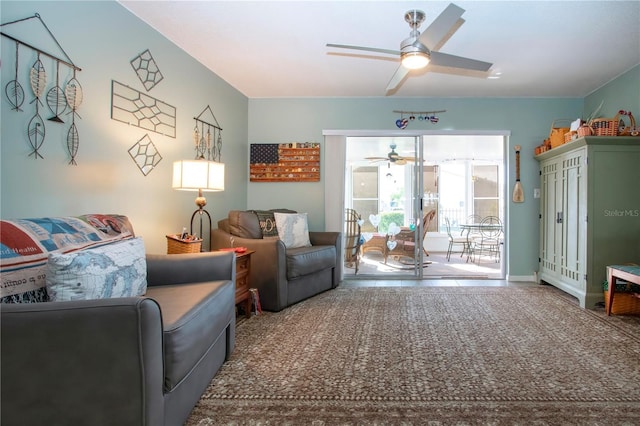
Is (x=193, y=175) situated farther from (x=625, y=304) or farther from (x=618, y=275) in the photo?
(x=625, y=304)

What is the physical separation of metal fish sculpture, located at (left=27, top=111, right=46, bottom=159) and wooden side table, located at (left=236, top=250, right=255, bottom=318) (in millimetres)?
1397

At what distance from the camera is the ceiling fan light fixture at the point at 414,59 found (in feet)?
7.43

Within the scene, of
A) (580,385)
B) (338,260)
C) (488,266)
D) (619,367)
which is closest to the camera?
A: (580,385)

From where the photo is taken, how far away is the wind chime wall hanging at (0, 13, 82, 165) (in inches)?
69.3

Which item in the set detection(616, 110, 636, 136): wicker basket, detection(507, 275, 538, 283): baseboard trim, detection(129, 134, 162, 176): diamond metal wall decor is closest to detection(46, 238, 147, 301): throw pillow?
detection(129, 134, 162, 176): diamond metal wall decor

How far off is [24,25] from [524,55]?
374 cm

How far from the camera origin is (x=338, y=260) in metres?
3.99

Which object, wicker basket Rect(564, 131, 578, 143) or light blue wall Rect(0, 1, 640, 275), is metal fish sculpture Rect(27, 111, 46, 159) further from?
wicker basket Rect(564, 131, 578, 143)

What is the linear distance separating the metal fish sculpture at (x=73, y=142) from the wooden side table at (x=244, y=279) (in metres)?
1.24

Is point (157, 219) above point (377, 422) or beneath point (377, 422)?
above

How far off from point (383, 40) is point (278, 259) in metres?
2.08

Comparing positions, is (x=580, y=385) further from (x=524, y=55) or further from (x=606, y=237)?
(x=524, y=55)

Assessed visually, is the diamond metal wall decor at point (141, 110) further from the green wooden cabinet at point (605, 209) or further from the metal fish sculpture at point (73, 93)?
A: the green wooden cabinet at point (605, 209)

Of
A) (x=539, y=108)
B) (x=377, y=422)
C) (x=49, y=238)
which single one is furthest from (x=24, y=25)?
(x=539, y=108)
